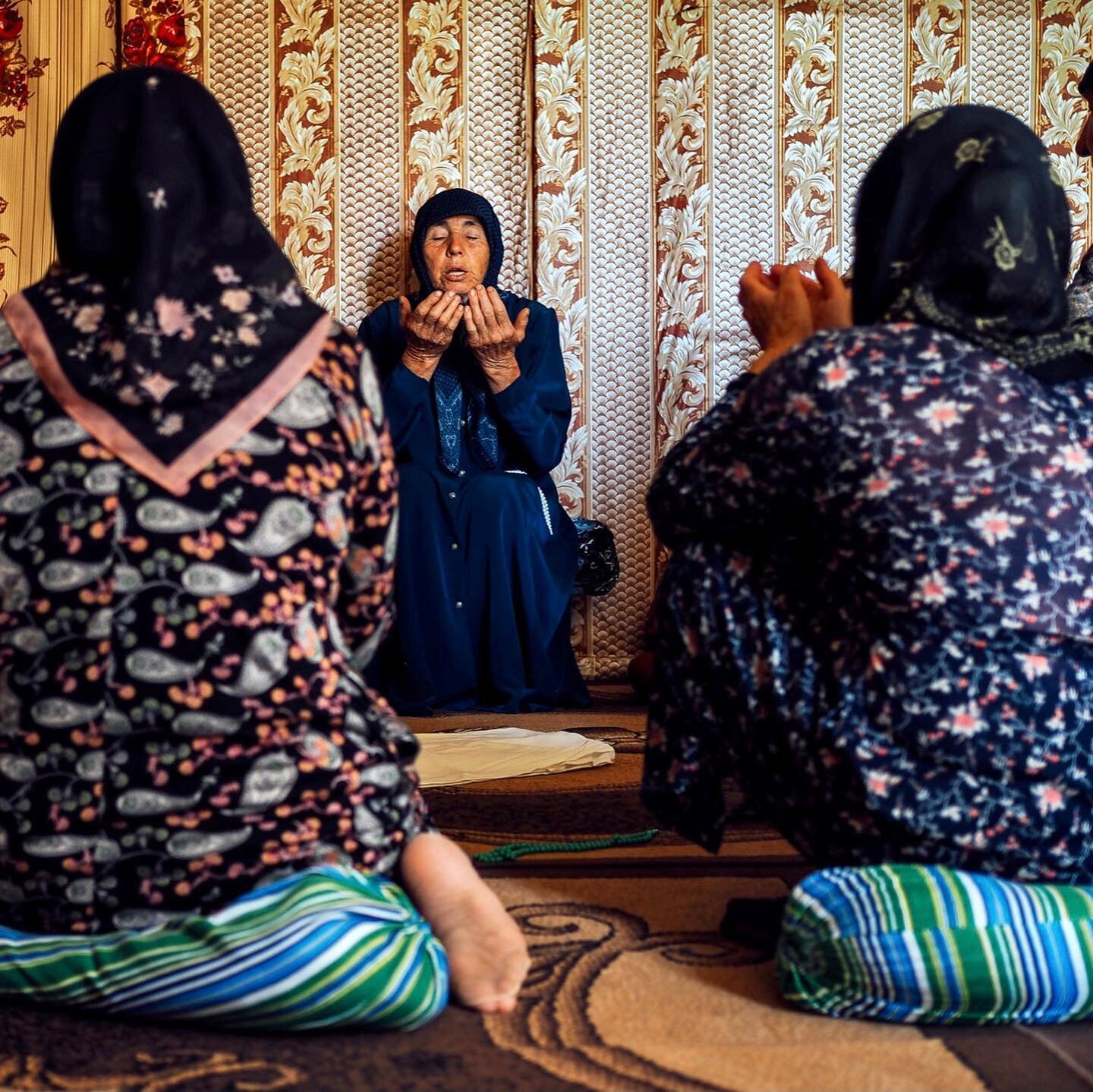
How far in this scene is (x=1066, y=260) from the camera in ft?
4.71

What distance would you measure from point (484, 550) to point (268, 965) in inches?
99.9

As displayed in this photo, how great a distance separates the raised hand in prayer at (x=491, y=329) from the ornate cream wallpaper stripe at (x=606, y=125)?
0.45 meters

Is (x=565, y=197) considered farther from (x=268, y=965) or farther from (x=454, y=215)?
(x=268, y=965)

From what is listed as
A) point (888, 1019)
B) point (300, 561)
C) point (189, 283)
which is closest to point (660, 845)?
point (888, 1019)

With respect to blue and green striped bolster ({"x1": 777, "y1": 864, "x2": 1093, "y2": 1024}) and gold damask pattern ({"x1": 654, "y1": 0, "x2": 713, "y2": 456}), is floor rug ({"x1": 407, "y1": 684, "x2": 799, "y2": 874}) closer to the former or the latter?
blue and green striped bolster ({"x1": 777, "y1": 864, "x2": 1093, "y2": 1024})

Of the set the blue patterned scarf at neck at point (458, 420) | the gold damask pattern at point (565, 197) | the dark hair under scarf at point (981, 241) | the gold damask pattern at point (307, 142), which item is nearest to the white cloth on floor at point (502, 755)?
the blue patterned scarf at neck at point (458, 420)

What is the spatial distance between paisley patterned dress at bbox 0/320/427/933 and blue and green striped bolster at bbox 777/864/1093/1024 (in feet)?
1.57

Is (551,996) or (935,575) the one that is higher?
(935,575)

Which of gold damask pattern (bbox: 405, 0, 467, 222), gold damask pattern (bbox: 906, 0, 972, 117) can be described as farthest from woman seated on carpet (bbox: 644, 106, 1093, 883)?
gold damask pattern (bbox: 906, 0, 972, 117)

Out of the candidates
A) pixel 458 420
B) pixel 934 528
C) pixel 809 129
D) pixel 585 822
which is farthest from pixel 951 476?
pixel 809 129

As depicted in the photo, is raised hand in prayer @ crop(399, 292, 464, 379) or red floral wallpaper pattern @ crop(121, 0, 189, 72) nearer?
raised hand in prayer @ crop(399, 292, 464, 379)

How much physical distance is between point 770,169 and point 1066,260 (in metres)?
2.92

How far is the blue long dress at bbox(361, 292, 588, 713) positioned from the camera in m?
3.61

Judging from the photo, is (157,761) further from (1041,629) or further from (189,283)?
(1041,629)
